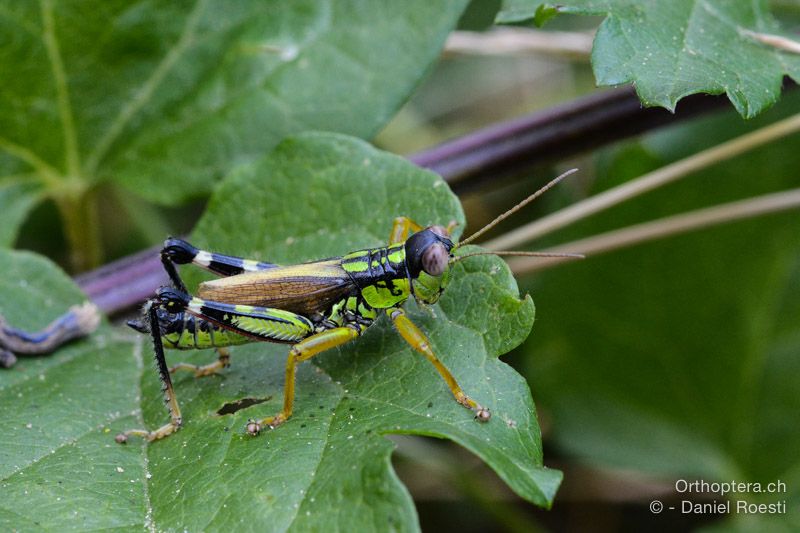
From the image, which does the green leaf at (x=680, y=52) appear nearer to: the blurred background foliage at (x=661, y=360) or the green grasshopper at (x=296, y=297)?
the green grasshopper at (x=296, y=297)

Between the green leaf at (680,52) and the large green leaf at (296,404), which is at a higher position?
the green leaf at (680,52)

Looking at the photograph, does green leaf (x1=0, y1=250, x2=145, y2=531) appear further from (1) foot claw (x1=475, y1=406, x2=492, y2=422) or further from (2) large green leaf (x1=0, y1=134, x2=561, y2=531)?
(1) foot claw (x1=475, y1=406, x2=492, y2=422)

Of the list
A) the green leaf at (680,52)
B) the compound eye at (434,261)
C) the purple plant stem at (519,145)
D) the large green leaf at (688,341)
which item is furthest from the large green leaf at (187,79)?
the large green leaf at (688,341)

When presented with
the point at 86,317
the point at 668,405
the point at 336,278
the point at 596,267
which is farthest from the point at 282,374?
the point at 668,405

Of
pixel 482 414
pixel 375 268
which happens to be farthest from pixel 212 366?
pixel 482 414

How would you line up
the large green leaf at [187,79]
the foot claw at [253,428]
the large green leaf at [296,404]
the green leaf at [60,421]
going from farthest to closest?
the large green leaf at [187,79] → the foot claw at [253,428] → the green leaf at [60,421] → the large green leaf at [296,404]

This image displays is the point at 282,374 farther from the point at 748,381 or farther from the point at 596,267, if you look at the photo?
the point at 748,381

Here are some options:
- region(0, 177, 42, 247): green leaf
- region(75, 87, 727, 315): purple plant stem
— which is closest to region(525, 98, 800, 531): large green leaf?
region(75, 87, 727, 315): purple plant stem
